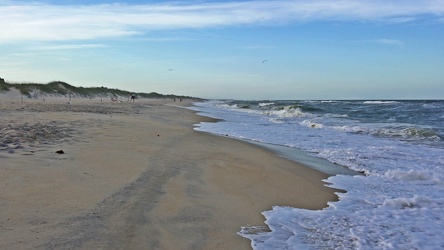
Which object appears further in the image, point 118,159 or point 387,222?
point 118,159

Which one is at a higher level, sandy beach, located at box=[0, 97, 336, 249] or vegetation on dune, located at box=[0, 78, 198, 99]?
vegetation on dune, located at box=[0, 78, 198, 99]

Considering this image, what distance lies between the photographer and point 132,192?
16.1 feet

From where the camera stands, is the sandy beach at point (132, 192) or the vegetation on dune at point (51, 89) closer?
the sandy beach at point (132, 192)

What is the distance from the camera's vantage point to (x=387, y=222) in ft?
15.3

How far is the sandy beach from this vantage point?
3.55 m

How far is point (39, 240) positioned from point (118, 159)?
148 inches

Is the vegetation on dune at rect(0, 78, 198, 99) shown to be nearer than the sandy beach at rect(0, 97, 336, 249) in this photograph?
No

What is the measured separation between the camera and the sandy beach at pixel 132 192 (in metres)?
3.55

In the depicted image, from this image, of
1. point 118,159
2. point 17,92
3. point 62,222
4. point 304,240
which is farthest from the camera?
point 17,92

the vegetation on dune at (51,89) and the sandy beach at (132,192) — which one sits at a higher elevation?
the vegetation on dune at (51,89)

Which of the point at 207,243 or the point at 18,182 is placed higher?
the point at 18,182

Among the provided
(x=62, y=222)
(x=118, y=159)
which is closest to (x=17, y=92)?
(x=118, y=159)

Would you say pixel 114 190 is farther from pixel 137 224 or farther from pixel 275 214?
pixel 275 214

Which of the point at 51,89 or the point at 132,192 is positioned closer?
the point at 132,192
